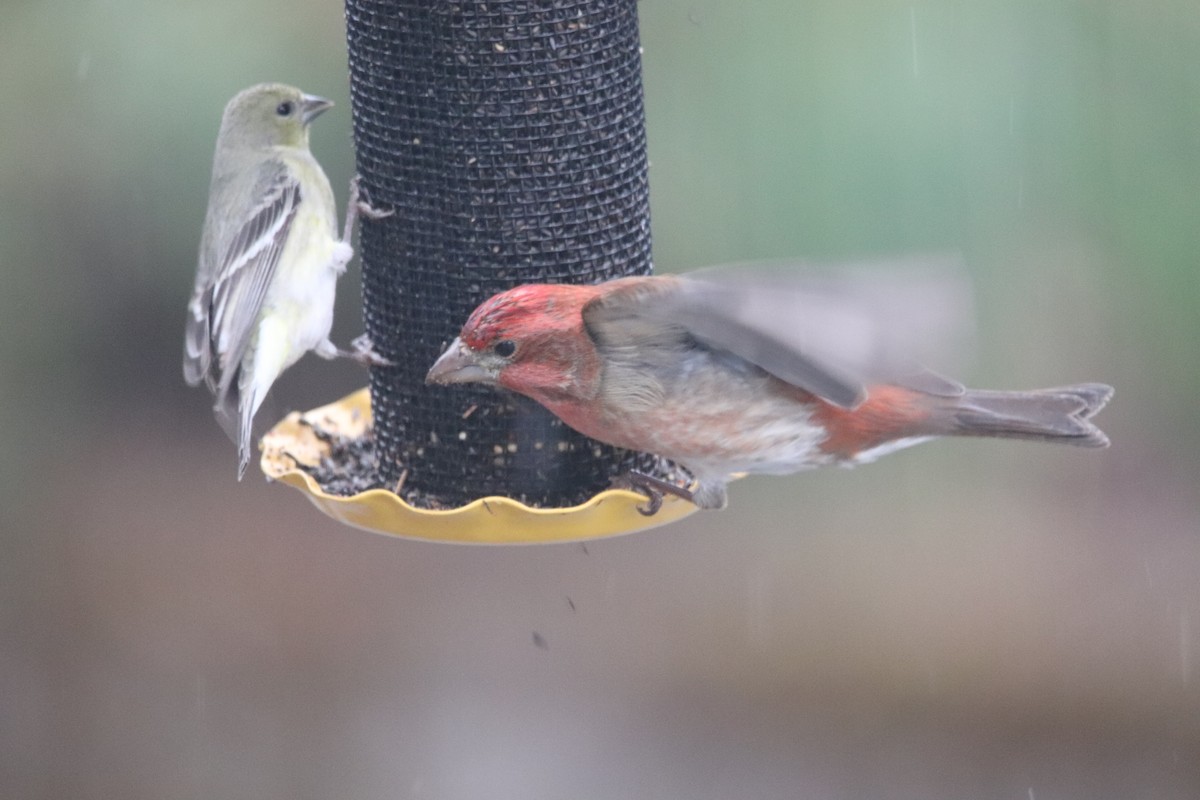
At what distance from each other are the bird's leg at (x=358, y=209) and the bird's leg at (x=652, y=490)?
127 cm

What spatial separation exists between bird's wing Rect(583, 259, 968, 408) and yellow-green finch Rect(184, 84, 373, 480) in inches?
49.8

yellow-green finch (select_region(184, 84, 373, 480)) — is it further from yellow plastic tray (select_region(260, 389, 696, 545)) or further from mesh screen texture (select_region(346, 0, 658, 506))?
yellow plastic tray (select_region(260, 389, 696, 545))

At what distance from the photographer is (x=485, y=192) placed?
214 inches

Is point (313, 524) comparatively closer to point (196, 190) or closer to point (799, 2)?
point (196, 190)

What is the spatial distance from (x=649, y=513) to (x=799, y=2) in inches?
115

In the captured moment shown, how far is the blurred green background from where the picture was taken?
792 centimetres

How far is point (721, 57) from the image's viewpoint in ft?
23.4

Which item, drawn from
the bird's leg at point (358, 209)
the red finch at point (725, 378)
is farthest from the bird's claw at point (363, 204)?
the red finch at point (725, 378)

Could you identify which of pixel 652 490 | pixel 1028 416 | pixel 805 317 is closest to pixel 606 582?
pixel 652 490

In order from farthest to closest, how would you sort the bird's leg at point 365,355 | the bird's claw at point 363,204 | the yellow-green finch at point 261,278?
the yellow-green finch at point 261,278 < the bird's leg at point 365,355 < the bird's claw at point 363,204

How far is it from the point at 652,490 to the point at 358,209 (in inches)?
57.7

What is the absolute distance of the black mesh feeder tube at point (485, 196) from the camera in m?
5.34

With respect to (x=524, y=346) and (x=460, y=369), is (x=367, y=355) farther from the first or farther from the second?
(x=524, y=346)

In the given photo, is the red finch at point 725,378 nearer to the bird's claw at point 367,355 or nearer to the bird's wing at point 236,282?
the bird's claw at point 367,355
